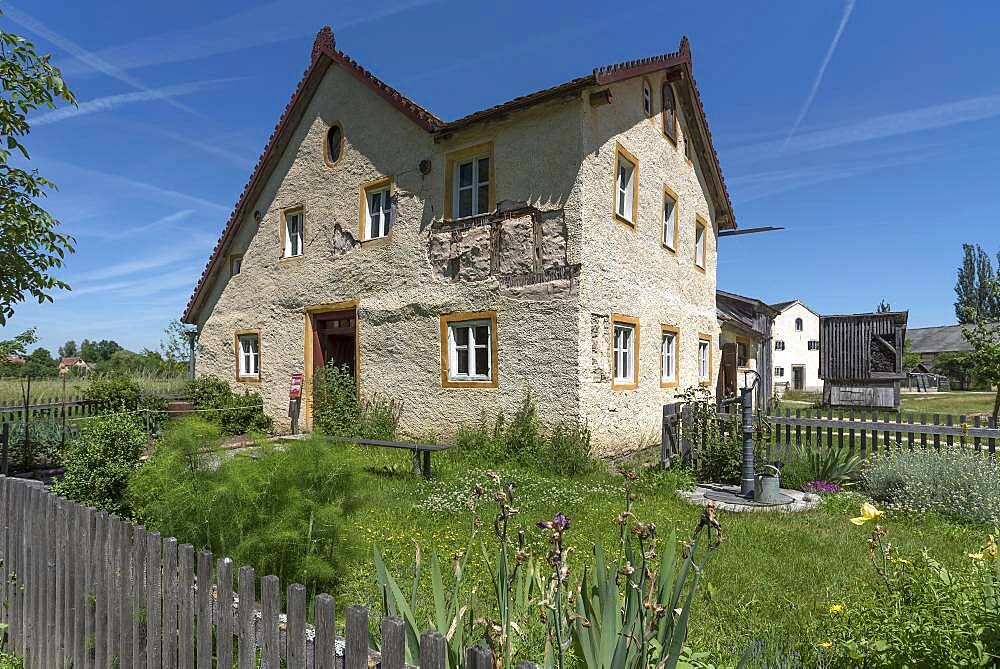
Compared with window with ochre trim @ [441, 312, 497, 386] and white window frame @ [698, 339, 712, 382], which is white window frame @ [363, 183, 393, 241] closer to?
window with ochre trim @ [441, 312, 497, 386]

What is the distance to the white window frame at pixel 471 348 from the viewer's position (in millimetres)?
10531

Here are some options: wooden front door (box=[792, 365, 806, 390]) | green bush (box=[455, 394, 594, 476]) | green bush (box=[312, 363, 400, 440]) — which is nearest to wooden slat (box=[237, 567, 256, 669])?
green bush (box=[455, 394, 594, 476])

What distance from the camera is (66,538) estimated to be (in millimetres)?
3279

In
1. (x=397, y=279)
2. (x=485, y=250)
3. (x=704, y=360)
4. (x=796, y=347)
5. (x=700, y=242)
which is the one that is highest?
(x=700, y=242)

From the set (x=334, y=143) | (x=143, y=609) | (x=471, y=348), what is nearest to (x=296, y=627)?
(x=143, y=609)

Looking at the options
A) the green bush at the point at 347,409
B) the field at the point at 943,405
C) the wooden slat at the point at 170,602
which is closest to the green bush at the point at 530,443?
the green bush at the point at 347,409

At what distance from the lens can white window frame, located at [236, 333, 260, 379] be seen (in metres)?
15.2

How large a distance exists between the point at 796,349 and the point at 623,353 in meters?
42.9

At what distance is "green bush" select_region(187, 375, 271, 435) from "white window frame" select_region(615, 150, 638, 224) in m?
9.87

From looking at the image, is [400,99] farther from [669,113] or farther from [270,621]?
[270,621]

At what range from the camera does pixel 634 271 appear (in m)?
11.1

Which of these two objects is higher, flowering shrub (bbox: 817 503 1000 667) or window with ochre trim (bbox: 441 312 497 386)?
window with ochre trim (bbox: 441 312 497 386)

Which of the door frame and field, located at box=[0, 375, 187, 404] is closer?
the door frame

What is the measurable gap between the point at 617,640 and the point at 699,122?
585 inches
